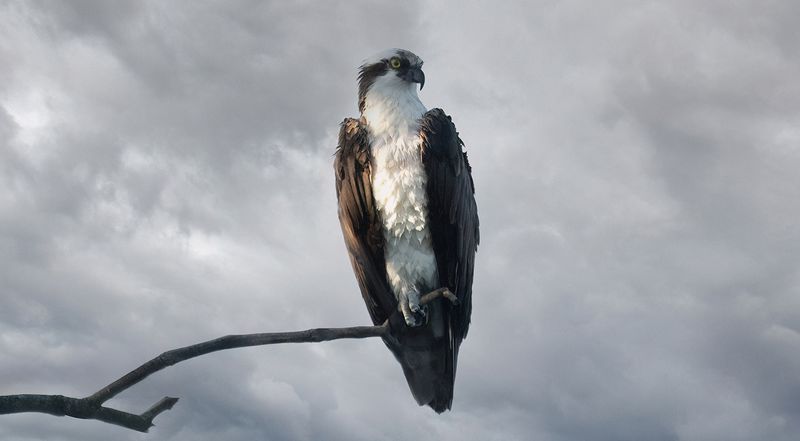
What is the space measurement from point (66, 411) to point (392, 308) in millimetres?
3595

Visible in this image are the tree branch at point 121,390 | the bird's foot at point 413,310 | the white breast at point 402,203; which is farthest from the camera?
the bird's foot at point 413,310

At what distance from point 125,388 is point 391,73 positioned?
4740mm

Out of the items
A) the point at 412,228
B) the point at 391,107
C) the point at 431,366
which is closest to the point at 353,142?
the point at 391,107

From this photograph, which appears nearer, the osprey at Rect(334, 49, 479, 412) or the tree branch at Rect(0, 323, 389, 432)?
the tree branch at Rect(0, 323, 389, 432)

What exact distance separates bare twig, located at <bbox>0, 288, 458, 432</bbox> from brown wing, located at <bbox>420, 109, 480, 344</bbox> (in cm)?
240

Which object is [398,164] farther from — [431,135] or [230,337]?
[230,337]

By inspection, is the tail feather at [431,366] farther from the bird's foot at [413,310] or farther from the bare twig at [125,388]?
the bare twig at [125,388]

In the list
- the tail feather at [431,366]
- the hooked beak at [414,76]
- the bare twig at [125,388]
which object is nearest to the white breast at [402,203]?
the tail feather at [431,366]

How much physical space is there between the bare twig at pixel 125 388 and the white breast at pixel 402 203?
7.02 ft

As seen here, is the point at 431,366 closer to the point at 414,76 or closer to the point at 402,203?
the point at 402,203

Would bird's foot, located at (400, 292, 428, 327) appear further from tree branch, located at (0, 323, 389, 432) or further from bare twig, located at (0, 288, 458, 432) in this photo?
tree branch, located at (0, 323, 389, 432)

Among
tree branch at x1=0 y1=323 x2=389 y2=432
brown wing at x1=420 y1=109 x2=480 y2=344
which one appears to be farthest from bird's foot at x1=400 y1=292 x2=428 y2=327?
tree branch at x1=0 y1=323 x2=389 y2=432

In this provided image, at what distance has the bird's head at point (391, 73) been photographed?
788 centimetres

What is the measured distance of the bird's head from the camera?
7.88 meters
